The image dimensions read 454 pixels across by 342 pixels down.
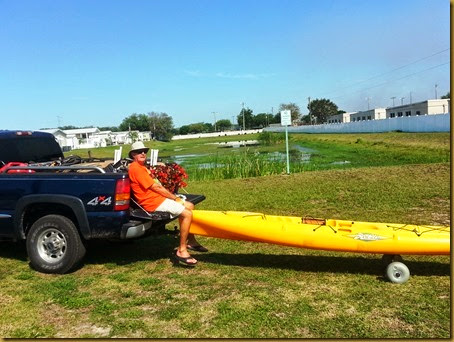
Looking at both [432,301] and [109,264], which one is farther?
[109,264]

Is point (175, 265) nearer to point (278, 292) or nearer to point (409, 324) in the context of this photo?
point (278, 292)

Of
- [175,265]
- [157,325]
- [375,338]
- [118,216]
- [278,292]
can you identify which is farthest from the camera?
[175,265]

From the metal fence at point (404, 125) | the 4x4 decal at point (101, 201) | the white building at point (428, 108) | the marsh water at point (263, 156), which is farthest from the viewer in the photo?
the white building at point (428, 108)

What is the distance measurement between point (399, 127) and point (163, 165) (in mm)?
42950

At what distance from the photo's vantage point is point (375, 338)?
11.8 feet

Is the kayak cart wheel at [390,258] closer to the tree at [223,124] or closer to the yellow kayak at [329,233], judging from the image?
the yellow kayak at [329,233]

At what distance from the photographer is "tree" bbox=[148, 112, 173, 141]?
403 ft

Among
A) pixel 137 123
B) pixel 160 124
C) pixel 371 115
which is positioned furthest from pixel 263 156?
Answer: pixel 137 123

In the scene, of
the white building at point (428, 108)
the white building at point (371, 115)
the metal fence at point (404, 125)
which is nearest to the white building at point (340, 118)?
the white building at point (371, 115)

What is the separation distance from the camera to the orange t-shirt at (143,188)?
5.42 metres

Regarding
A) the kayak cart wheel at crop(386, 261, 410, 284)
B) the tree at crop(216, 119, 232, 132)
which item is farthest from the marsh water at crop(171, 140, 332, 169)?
the tree at crop(216, 119, 232, 132)

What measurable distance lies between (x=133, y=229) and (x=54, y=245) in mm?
1110

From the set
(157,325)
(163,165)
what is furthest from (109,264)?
(157,325)

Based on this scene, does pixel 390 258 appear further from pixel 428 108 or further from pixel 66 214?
pixel 428 108
